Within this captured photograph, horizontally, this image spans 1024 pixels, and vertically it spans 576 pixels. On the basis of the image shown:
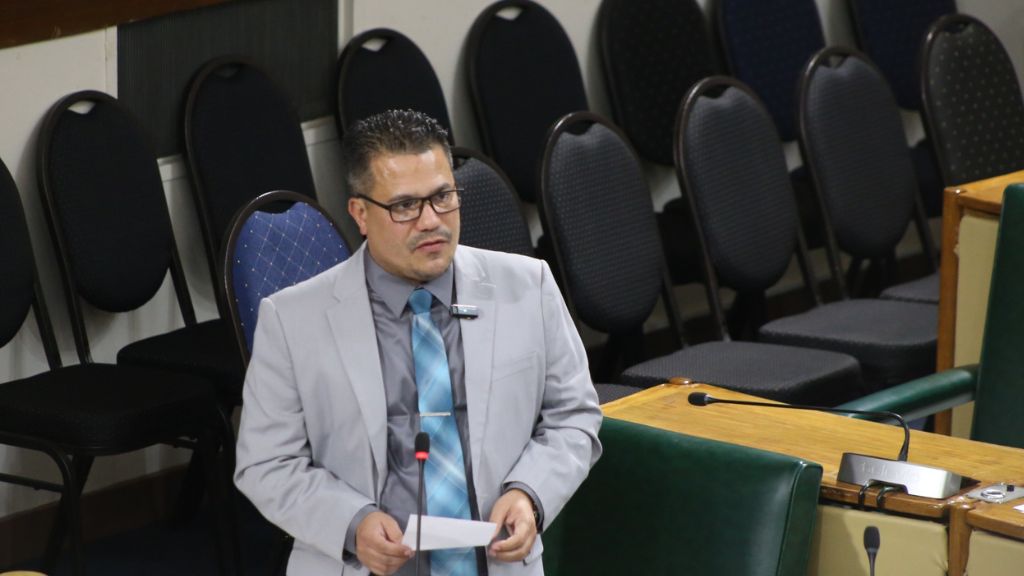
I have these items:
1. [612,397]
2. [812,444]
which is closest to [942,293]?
[612,397]

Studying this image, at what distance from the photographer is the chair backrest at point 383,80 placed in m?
4.17

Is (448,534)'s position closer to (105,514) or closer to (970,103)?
(105,514)

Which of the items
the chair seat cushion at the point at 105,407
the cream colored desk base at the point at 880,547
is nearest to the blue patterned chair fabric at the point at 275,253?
the chair seat cushion at the point at 105,407

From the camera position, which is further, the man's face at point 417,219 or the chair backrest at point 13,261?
the chair backrest at point 13,261

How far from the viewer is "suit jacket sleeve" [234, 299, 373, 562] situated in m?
2.12

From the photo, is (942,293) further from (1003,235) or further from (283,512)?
(283,512)

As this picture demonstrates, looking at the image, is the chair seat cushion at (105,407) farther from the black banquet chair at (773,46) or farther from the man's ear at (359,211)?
the black banquet chair at (773,46)

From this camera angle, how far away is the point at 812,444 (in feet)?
8.00

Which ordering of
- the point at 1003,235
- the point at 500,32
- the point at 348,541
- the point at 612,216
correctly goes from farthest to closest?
the point at 500,32, the point at 612,216, the point at 1003,235, the point at 348,541

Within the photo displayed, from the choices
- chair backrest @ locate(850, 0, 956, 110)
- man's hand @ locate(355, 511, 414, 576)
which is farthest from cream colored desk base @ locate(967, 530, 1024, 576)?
chair backrest @ locate(850, 0, 956, 110)

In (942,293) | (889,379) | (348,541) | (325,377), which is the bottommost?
(889,379)

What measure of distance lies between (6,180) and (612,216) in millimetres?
1387

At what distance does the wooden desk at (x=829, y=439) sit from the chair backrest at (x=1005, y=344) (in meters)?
0.49

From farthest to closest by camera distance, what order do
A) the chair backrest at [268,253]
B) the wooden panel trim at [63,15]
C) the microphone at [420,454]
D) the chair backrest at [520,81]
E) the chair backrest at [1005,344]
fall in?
1. the chair backrest at [520,81]
2. the wooden panel trim at [63,15]
3. the chair backrest at [268,253]
4. the chair backrest at [1005,344]
5. the microphone at [420,454]
